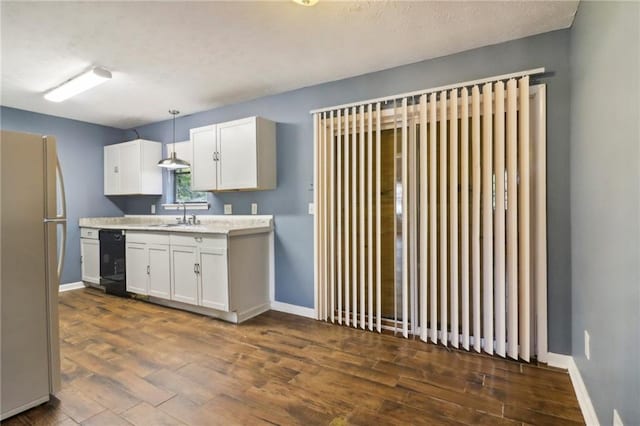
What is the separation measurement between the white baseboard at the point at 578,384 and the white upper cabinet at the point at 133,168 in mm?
4971

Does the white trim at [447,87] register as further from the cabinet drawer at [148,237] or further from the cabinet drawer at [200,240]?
the cabinet drawer at [148,237]

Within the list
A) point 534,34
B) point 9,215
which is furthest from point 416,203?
point 9,215

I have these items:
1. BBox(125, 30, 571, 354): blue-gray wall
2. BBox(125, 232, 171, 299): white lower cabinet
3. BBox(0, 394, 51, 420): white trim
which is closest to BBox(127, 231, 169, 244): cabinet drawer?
BBox(125, 232, 171, 299): white lower cabinet

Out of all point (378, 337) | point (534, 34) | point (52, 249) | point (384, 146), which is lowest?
point (378, 337)

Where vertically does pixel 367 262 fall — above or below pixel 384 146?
below

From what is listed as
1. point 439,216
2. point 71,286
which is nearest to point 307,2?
point 439,216

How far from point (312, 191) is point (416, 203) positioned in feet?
3.60

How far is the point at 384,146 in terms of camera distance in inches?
119

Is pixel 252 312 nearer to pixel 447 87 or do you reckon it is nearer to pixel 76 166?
pixel 447 87

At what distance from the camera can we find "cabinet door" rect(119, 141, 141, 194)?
457cm

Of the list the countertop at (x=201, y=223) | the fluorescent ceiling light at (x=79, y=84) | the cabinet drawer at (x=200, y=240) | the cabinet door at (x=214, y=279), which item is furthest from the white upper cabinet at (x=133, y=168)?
the cabinet door at (x=214, y=279)

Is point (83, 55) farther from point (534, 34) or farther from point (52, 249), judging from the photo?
point (534, 34)

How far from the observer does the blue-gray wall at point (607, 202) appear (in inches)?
46.3

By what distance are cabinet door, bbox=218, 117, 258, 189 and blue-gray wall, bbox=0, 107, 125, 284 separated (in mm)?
2595
